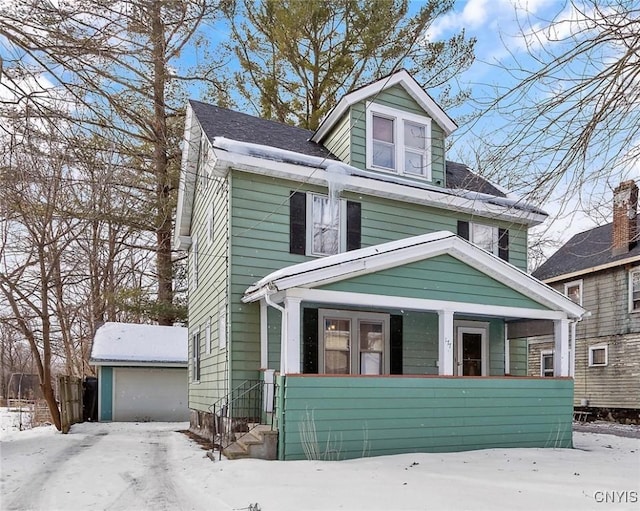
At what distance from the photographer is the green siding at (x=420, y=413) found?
24.2 ft

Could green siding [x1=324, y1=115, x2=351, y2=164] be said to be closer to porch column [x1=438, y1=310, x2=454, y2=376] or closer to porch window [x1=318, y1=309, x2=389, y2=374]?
porch window [x1=318, y1=309, x2=389, y2=374]

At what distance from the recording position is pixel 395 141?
11062 mm

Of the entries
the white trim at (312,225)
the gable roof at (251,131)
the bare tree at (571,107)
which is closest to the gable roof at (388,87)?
the gable roof at (251,131)

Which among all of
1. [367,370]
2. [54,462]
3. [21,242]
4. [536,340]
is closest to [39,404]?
[21,242]

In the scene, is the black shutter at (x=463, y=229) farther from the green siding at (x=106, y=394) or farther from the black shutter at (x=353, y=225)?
the green siding at (x=106, y=394)

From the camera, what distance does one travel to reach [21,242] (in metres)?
12.3

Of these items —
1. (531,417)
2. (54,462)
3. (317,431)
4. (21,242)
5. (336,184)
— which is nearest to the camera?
(317,431)

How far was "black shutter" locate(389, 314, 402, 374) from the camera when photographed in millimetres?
9945

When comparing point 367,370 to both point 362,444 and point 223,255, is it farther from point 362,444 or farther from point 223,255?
point 223,255

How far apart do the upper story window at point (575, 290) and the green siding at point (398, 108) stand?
10.2m

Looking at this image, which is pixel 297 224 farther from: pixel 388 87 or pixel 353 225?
pixel 388 87

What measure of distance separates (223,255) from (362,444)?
12.9ft

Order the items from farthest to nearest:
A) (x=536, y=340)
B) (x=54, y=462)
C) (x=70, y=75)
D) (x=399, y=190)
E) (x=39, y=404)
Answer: (x=536, y=340) → (x=39, y=404) → (x=399, y=190) → (x=54, y=462) → (x=70, y=75)

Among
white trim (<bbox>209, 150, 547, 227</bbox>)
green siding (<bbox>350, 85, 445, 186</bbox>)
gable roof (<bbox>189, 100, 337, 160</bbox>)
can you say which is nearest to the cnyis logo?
white trim (<bbox>209, 150, 547, 227</bbox>)
